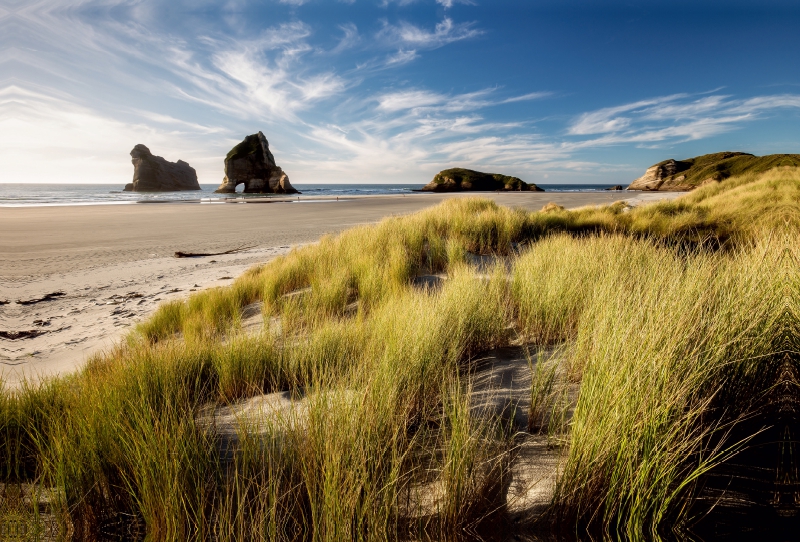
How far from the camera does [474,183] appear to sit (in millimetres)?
74750

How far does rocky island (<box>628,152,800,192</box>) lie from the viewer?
128 feet

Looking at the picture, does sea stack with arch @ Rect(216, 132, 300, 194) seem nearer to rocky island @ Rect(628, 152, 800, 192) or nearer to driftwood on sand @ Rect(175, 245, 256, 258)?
driftwood on sand @ Rect(175, 245, 256, 258)

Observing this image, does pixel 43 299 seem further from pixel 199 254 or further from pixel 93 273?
pixel 199 254

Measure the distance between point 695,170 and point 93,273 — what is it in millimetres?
67730

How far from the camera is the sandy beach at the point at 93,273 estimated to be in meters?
4.35

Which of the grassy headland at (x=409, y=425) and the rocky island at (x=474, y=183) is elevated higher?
the rocky island at (x=474, y=183)

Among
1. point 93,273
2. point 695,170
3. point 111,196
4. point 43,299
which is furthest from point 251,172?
point 695,170

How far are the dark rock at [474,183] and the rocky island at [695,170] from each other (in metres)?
20.0

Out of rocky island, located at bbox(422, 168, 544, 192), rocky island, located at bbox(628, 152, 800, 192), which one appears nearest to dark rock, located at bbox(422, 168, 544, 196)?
rocky island, located at bbox(422, 168, 544, 192)

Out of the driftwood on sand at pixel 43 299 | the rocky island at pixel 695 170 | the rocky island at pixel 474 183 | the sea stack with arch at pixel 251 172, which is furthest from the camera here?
the rocky island at pixel 474 183

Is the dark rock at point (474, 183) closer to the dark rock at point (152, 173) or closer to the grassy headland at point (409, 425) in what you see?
the dark rock at point (152, 173)

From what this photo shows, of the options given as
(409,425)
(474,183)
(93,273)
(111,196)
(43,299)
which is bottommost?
(43,299)

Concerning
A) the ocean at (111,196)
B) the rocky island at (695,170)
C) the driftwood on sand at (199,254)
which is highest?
the rocky island at (695,170)

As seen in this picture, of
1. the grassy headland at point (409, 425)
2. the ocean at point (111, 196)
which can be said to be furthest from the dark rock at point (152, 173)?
the grassy headland at point (409, 425)
